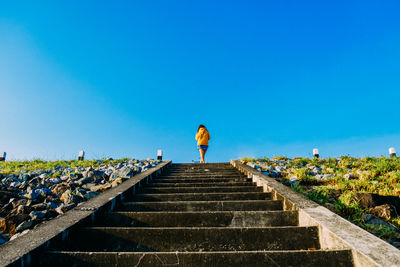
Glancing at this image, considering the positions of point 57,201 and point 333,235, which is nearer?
point 333,235

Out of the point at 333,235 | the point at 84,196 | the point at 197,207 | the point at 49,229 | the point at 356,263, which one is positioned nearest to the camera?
the point at 356,263

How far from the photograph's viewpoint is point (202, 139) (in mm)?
10141

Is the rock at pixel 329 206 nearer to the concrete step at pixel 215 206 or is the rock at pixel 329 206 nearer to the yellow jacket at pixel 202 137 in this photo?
the concrete step at pixel 215 206

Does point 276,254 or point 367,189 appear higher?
point 367,189

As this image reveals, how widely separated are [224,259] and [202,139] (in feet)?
27.3

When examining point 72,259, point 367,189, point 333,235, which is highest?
point 367,189

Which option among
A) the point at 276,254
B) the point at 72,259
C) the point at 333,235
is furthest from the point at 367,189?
the point at 72,259

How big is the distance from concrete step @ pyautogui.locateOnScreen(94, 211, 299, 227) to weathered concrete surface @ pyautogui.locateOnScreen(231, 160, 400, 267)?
0.22m

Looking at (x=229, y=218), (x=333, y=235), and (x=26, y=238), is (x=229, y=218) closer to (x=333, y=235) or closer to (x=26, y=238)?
(x=333, y=235)

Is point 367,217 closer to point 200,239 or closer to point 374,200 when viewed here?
point 374,200

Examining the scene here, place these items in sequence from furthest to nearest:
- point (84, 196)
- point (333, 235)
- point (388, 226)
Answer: point (84, 196), point (388, 226), point (333, 235)

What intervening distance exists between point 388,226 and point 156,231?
2.62 m

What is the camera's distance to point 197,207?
3.23 metres

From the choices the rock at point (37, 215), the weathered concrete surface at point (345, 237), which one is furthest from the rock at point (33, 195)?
the weathered concrete surface at point (345, 237)
